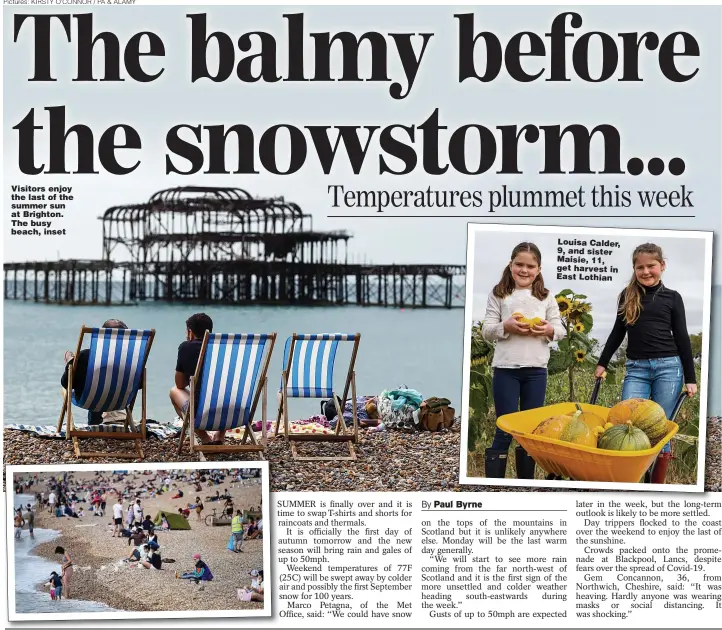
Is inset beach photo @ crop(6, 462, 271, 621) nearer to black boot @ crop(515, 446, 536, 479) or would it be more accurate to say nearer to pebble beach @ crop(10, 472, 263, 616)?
pebble beach @ crop(10, 472, 263, 616)

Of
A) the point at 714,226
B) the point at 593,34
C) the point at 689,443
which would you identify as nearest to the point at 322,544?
the point at 689,443

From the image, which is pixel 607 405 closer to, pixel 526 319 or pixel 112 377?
pixel 526 319

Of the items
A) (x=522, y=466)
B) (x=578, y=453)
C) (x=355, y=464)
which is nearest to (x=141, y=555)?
(x=355, y=464)

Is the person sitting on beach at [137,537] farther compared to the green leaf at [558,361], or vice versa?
the green leaf at [558,361]

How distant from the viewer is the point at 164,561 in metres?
5.50

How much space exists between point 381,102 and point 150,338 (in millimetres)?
2105

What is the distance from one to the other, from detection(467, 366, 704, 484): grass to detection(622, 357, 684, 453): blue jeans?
97 millimetres

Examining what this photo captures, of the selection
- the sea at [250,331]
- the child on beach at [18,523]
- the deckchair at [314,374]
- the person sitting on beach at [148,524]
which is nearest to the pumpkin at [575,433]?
the sea at [250,331]

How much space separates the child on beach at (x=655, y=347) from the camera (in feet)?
18.6

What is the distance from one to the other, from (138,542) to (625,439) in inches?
107

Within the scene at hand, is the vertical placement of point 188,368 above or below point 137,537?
above

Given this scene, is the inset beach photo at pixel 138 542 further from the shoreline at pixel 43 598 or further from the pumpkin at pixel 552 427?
the pumpkin at pixel 552 427

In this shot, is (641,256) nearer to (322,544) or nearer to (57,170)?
(322,544)

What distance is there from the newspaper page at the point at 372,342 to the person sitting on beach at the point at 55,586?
1cm
